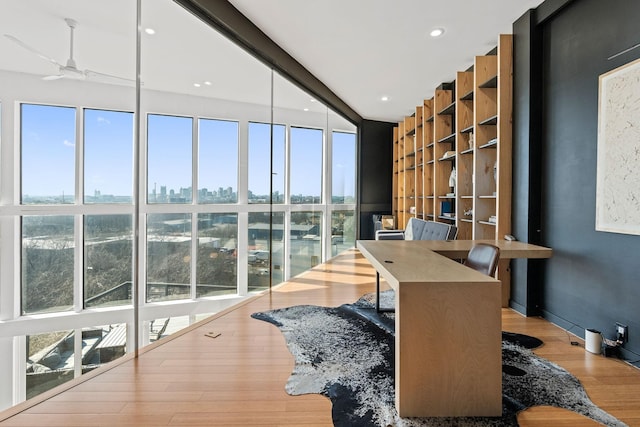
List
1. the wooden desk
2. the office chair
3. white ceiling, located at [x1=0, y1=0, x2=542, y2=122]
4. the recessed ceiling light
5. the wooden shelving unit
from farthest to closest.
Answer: the recessed ceiling light < the wooden shelving unit < white ceiling, located at [x1=0, y1=0, x2=542, y2=122] < the office chair < the wooden desk

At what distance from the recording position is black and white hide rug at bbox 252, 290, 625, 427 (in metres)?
1.61

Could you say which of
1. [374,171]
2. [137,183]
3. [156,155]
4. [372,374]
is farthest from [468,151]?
[156,155]

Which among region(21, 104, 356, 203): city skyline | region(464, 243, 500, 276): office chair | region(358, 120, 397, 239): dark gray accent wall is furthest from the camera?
region(358, 120, 397, 239): dark gray accent wall

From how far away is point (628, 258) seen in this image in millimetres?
2234

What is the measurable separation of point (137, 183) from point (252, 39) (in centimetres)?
199

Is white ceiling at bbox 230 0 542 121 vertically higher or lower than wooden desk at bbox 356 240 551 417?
higher

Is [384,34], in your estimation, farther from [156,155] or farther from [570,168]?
[156,155]

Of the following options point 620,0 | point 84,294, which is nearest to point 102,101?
point 84,294

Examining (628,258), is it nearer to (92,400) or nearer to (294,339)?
(294,339)

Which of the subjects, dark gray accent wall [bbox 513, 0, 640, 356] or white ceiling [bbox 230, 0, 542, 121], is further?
white ceiling [bbox 230, 0, 542, 121]

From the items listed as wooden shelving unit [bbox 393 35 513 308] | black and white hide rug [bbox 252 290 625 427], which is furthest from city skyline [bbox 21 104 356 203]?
black and white hide rug [bbox 252 290 625 427]

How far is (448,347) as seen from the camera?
62.4 inches

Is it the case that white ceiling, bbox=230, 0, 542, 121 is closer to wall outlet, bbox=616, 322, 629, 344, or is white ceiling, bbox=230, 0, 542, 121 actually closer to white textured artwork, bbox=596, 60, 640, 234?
white textured artwork, bbox=596, 60, 640, 234

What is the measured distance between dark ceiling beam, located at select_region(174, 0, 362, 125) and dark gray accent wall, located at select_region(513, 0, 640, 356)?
2527mm
